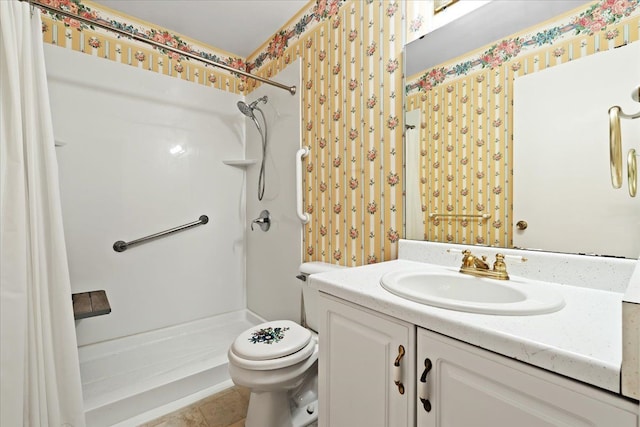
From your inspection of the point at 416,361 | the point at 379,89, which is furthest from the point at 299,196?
the point at 416,361

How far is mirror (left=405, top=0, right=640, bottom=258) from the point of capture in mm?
839

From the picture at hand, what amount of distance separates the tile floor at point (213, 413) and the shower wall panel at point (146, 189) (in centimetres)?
84

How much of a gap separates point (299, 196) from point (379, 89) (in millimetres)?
800

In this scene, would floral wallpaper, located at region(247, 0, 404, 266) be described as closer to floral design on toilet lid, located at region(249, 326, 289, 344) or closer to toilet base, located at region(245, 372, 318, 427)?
floral design on toilet lid, located at region(249, 326, 289, 344)

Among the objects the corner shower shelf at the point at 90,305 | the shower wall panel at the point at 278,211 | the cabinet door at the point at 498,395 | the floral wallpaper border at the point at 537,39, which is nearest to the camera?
the cabinet door at the point at 498,395

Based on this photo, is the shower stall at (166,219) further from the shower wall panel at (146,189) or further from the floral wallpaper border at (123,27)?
the floral wallpaper border at (123,27)

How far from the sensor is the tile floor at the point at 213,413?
1.40 meters

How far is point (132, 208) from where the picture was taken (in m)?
2.04

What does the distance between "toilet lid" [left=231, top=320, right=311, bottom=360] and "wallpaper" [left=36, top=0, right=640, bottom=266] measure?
462 millimetres

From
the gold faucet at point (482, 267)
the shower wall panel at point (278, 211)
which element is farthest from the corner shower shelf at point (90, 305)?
the gold faucet at point (482, 267)

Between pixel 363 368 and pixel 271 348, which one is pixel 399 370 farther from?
pixel 271 348

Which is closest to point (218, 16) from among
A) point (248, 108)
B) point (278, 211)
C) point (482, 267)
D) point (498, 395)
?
point (248, 108)

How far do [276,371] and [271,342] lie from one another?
14 centimetres

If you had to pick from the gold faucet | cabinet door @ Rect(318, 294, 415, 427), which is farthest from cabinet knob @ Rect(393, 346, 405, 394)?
the gold faucet
